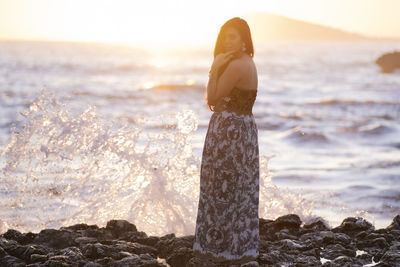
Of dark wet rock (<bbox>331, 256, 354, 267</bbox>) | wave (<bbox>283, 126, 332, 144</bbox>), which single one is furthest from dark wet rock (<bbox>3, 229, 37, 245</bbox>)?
wave (<bbox>283, 126, 332, 144</bbox>)

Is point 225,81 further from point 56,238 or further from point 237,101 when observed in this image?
point 56,238

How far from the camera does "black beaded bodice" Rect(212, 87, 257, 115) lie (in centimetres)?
538

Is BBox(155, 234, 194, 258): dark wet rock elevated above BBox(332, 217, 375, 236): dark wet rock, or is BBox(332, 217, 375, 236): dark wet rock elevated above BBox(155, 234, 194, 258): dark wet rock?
BBox(332, 217, 375, 236): dark wet rock

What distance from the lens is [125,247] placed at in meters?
6.16

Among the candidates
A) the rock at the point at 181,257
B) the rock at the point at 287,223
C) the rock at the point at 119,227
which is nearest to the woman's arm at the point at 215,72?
the rock at the point at 181,257

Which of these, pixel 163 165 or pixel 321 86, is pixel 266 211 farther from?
pixel 321 86

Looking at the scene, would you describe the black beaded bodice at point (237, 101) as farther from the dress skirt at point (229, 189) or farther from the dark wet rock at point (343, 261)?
the dark wet rock at point (343, 261)

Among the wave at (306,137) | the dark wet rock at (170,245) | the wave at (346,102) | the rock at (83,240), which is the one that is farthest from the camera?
the wave at (346,102)

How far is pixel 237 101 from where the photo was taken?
213 inches

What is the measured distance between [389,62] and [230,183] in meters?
58.4

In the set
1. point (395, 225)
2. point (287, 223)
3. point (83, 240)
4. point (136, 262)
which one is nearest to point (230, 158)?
point (136, 262)

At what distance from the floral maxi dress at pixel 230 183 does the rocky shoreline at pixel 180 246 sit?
281 mm

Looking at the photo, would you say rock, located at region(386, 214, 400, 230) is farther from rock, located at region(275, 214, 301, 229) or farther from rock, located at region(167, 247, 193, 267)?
rock, located at region(167, 247, 193, 267)

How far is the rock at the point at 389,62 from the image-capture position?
60072 mm
